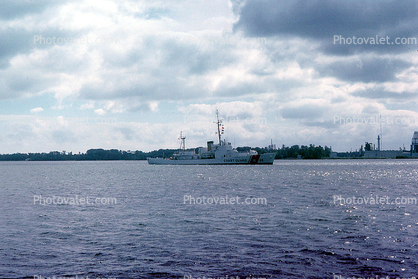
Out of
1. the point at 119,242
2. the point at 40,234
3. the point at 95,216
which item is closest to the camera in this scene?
the point at 119,242

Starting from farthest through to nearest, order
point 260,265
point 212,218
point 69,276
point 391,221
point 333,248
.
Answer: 1. point 212,218
2. point 391,221
3. point 333,248
4. point 260,265
5. point 69,276

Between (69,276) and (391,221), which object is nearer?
(69,276)

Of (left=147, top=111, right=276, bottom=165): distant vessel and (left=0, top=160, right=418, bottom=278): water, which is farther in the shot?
(left=147, top=111, right=276, bottom=165): distant vessel

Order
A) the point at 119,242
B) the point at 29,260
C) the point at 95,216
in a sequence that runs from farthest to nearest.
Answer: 1. the point at 95,216
2. the point at 119,242
3. the point at 29,260

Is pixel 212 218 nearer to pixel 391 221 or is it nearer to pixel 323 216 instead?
pixel 323 216

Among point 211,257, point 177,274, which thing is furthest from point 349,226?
point 177,274

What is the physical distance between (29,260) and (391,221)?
63.5 ft

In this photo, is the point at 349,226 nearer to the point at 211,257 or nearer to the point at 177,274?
the point at 211,257

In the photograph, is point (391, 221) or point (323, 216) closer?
point (391, 221)

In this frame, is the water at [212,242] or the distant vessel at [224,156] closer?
the water at [212,242]

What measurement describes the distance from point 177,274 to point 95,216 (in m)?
13.9

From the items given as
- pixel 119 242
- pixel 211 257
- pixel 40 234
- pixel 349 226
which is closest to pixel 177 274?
pixel 211 257

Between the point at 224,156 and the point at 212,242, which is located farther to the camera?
the point at 224,156

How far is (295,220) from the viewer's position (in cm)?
2105
